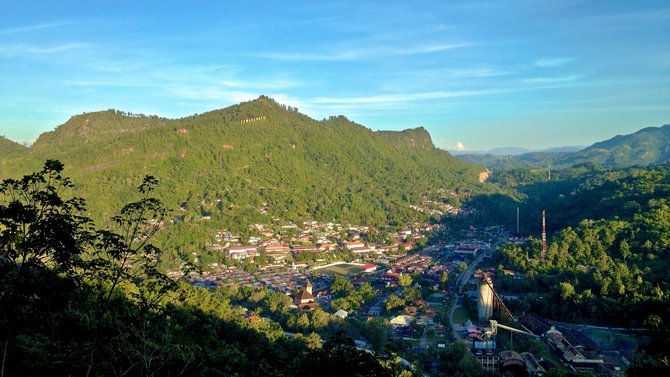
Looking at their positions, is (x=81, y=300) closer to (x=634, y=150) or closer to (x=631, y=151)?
(x=631, y=151)

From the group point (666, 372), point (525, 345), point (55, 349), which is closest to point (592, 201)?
point (525, 345)

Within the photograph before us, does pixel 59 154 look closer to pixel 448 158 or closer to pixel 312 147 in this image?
pixel 312 147

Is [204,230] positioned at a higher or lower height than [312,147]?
lower

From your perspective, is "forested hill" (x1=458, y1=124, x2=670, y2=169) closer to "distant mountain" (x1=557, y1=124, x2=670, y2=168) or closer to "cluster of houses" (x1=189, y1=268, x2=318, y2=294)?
"distant mountain" (x1=557, y1=124, x2=670, y2=168)

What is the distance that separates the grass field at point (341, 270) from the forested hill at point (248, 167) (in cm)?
1276

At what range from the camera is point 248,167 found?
208 feet

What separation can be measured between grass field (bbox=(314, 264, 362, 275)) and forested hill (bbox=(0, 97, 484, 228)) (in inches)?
502

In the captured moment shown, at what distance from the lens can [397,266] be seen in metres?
37.8

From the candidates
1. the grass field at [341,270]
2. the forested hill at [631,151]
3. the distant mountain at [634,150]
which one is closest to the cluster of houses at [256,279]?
the grass field at [341,270]

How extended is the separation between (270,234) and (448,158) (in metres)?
69.8

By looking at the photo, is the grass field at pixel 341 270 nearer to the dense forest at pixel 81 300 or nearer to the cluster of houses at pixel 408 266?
the cluster of houses at pixel 408 266

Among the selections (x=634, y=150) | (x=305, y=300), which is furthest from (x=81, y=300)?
(x=634, y=150)

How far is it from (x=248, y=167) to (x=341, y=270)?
96.4ft

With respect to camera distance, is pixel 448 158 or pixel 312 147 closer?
pixel 312 147
